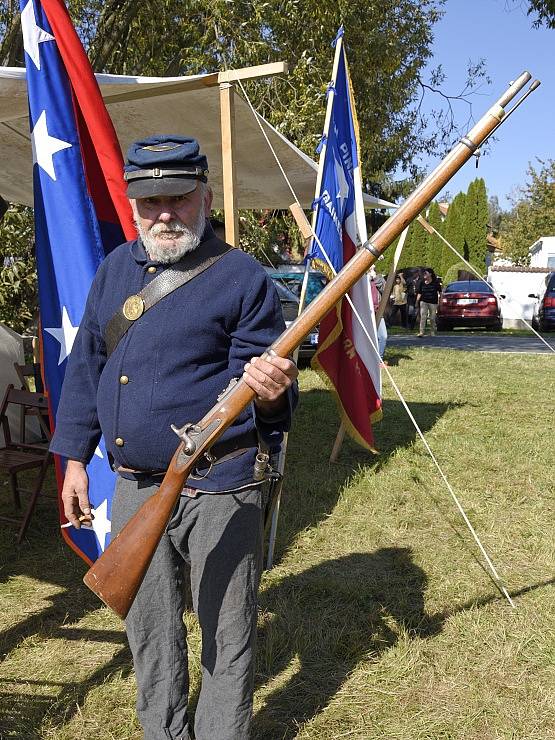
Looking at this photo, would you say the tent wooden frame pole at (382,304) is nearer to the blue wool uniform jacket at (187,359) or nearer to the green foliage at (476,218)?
the blue wool uniform jacket at (187,359)

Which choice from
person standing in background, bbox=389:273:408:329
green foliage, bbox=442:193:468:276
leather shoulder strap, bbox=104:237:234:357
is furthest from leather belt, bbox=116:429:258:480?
green foliage, bbox=442:193:468:276

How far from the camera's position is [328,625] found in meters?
3.98

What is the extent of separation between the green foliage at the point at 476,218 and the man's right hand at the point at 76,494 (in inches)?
1617

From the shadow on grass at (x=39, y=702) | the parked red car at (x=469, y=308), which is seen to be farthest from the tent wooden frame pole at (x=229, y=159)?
the parked red car at (x=469, y=308)

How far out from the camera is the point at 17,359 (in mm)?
7211

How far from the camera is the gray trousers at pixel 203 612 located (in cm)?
250

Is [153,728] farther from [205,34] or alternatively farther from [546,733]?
Result: [205,34]

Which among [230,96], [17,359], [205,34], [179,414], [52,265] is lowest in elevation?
[17,359]

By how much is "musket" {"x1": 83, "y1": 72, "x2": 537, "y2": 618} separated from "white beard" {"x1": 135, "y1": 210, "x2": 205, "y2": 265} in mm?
436

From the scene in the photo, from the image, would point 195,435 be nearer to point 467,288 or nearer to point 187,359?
point 187,359

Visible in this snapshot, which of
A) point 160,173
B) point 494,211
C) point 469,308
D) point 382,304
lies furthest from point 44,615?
point 494,211

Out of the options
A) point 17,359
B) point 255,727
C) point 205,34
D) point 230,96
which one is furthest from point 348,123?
point 205,34

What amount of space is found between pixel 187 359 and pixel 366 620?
2235mm

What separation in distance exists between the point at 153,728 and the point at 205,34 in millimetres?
11066
